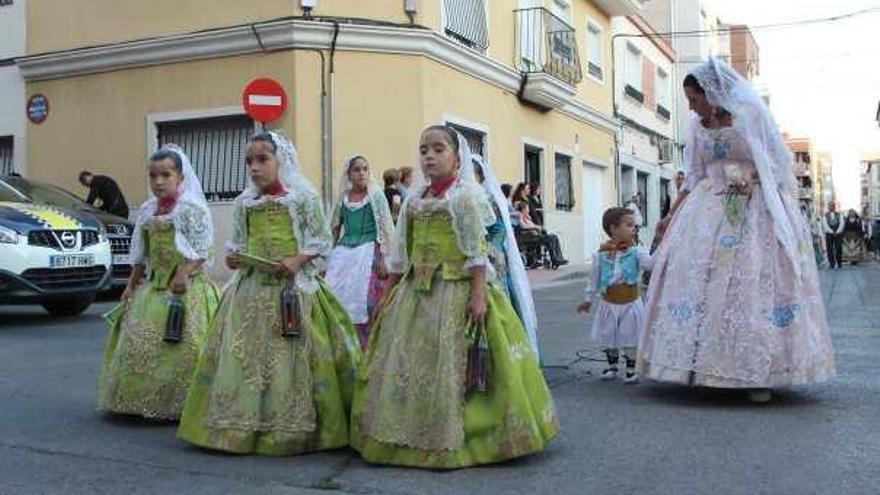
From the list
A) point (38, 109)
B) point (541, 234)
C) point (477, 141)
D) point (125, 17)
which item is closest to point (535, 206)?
point (541, 234)

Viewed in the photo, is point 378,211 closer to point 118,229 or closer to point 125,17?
point 118,229

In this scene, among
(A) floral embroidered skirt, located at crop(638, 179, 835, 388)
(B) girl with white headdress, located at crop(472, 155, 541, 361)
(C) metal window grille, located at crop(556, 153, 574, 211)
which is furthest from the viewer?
(C) metal window grille, located at crop(556, 153, 574, 211)

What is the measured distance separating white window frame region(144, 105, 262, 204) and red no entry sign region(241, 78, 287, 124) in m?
1.40

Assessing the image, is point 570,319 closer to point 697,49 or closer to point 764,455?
point 764,455

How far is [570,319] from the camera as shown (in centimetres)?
1092

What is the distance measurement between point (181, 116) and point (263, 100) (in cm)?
294

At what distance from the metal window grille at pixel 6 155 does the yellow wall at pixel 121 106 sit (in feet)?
2.37

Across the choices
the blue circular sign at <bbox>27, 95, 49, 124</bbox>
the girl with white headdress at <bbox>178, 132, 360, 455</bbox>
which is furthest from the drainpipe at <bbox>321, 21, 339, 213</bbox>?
the girl with white headdress at <bbox>178, 132, 360, 455</bbox>

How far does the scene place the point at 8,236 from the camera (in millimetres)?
10000

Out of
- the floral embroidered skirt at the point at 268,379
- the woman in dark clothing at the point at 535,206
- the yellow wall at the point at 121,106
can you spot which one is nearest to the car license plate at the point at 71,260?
the yellow wall at the point at 121,106

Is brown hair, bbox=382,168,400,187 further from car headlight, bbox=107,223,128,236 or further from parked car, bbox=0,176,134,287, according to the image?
car headlight, bbox=107,223,128,236

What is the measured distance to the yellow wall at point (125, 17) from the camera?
15.3 metres

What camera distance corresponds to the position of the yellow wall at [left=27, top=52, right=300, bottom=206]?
15516 millimetres

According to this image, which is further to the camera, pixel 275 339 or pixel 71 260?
pixel 71 260
